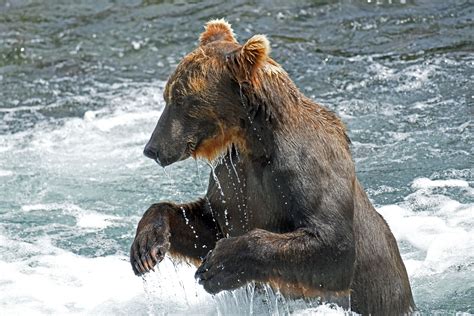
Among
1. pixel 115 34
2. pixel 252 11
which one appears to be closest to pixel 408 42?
pixel 252 11

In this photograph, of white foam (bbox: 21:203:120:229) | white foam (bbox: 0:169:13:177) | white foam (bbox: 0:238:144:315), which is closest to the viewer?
white foam (bbox: 0:238:144:315)

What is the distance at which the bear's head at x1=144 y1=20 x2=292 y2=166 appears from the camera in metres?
5.81

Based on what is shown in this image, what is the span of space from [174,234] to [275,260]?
816 mm

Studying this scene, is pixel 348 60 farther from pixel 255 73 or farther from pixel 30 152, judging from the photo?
pixel 255 73

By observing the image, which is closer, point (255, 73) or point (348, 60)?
point (255, 73)

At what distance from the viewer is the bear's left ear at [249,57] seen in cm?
567

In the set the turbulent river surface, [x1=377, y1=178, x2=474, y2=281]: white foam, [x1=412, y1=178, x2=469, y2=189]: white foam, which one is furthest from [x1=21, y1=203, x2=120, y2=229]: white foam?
[x1=412, y1=178, x2=469, y2=189]: white foam

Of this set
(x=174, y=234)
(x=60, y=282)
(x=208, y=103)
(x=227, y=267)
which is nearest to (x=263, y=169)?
(x=208, y=103)

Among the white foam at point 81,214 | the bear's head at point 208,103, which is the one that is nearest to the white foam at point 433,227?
the white foam at point 81,214

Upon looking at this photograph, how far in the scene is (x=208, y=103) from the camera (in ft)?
19.1

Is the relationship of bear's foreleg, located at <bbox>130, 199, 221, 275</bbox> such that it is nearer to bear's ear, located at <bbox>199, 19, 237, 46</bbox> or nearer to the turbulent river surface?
the turbulent river surface

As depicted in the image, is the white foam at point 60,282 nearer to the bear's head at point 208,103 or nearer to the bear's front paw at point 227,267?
the bear's front paw at point 227,267

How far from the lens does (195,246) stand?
633 centimetres

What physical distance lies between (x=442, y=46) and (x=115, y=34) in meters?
3.85
